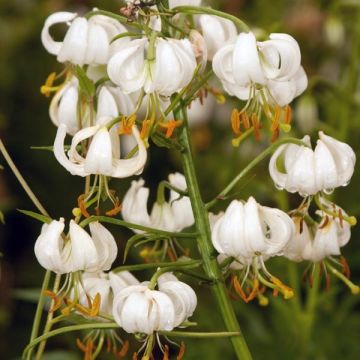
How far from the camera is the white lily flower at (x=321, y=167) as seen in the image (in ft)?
3.35

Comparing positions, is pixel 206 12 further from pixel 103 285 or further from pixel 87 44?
pixel 103 285

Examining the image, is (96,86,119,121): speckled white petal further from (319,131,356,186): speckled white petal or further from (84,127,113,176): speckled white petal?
(319,131,356,186): speckled white petal

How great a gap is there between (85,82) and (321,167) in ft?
0.86

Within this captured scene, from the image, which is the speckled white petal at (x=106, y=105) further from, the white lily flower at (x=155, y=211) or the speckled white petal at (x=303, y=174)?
the speckled white petal at (x=303, y=174)

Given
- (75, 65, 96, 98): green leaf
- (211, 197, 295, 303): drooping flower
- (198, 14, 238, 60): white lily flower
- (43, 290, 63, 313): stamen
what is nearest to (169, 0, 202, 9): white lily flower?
(198, 14, 238, 60): white lily flower

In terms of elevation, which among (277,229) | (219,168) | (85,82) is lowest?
(219,168)

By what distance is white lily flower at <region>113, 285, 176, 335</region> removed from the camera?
3.14ft

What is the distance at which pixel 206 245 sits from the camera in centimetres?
104

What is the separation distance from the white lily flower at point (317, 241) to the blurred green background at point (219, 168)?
51 cm

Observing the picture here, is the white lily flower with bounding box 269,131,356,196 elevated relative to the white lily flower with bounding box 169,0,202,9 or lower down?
lower down

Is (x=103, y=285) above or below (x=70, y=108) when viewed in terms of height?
below

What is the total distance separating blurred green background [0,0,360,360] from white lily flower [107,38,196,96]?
655mm

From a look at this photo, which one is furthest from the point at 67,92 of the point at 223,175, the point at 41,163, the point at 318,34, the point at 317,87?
the point at 318,34

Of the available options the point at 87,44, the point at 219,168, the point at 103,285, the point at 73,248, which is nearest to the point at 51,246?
the point at 73,248
